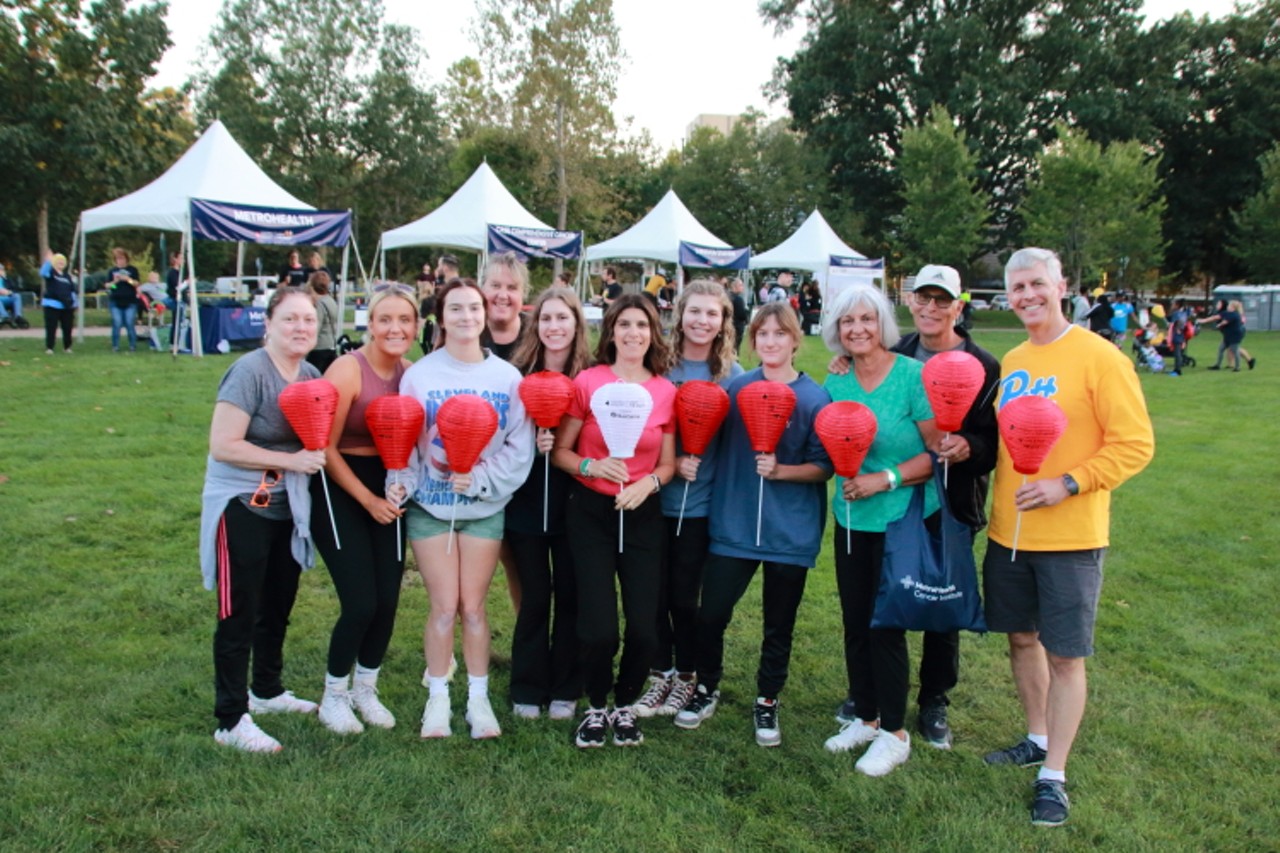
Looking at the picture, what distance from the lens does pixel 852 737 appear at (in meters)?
3.46

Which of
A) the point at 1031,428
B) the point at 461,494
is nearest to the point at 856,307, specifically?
the point at 1031,428

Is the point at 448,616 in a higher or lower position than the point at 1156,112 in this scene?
lower

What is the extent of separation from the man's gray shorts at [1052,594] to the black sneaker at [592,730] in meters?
1.58

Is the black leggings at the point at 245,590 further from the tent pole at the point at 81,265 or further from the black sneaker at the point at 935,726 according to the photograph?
the tent pole at the point at 81,265

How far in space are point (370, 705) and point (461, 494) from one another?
100 centimetres

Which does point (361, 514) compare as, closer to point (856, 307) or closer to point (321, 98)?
point (856, 307)

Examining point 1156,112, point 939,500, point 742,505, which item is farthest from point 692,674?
point 1156,112

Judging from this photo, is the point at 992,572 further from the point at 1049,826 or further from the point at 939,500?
the point at 1049,826

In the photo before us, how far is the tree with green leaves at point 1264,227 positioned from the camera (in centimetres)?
3036

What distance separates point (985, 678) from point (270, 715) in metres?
3.21

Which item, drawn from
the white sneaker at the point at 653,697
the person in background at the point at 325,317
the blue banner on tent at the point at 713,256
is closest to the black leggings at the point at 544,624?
the white sneaker at the point at 653,697

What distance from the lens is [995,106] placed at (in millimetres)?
32281

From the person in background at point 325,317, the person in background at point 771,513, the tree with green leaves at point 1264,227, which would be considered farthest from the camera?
the tree with green leaves at point 1264,227

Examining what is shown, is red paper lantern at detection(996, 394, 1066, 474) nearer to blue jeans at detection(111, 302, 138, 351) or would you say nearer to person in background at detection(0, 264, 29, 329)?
blue jeans at detection(111, 302, 138, 351)
